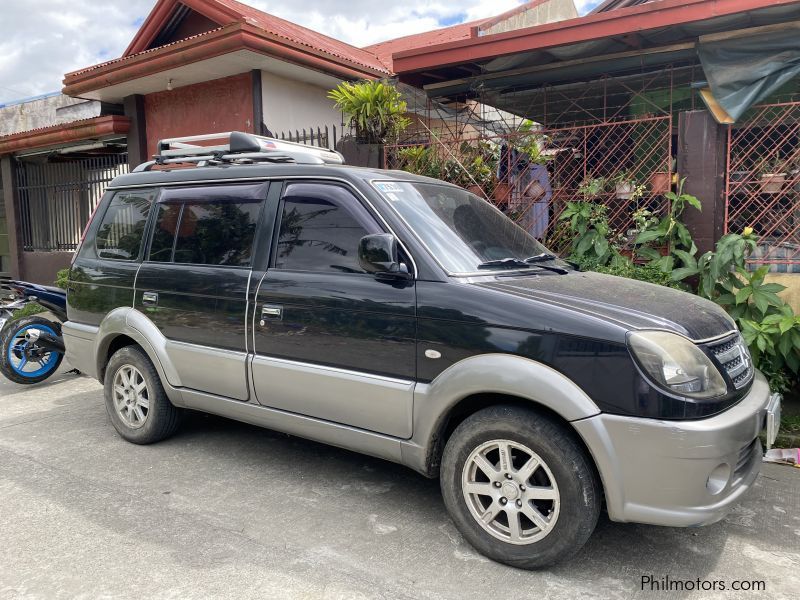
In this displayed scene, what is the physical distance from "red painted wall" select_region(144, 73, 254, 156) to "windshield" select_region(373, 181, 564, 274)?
6.23 m

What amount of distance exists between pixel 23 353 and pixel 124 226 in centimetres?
260

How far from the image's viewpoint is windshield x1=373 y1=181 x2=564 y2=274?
3324mm

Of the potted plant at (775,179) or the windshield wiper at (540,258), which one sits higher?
the potted plant at (775,179)

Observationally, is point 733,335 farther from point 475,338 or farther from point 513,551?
point 513,551

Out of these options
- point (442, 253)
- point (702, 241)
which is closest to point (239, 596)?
point (442, 253)

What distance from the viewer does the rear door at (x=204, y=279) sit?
3914 millimetres

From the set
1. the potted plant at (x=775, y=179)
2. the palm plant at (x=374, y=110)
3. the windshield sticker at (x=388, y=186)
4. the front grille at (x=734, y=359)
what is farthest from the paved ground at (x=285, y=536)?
the palm plant at (x=374, y=110)

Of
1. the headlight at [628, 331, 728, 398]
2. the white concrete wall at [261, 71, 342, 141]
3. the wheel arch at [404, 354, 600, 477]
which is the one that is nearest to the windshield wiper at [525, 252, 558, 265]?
the wheel arch at [404, 354, 600, 477]

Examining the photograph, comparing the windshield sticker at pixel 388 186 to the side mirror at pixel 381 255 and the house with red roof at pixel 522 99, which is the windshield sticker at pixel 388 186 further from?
the house with red roof at pixel 522 99

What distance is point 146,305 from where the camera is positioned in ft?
14.5

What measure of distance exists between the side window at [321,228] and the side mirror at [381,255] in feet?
0.69

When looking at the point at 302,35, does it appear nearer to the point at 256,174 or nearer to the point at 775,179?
the point at 256,174

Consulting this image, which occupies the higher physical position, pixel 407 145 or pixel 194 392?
pixel 407 145

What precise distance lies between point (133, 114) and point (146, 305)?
7.75 meters
